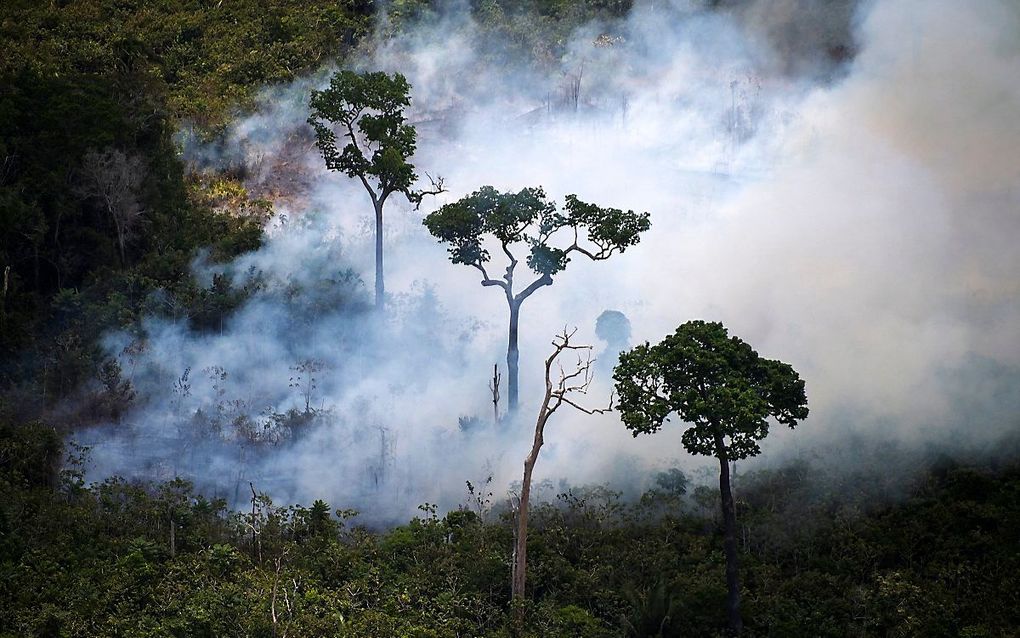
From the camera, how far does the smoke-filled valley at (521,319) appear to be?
2764cm

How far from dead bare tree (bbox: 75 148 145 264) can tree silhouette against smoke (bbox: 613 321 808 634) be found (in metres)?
19.5

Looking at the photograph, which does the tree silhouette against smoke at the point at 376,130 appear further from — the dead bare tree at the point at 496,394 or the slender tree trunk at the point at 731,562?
the slender tree trunk at the point at 731,562

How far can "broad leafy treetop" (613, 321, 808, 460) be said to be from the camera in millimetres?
26609

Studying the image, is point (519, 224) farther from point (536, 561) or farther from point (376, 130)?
point (536, 561)

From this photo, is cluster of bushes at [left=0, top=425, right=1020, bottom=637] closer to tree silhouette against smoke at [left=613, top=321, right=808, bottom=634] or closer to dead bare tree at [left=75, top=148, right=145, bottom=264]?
tree silhouette against smoke at [left=613, top=321, right=808, bottom=634]

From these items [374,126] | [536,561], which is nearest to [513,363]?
[536,561]

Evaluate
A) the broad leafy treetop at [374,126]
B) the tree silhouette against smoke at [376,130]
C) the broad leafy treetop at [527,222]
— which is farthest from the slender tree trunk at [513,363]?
the broad leafy treetop at [374,126]

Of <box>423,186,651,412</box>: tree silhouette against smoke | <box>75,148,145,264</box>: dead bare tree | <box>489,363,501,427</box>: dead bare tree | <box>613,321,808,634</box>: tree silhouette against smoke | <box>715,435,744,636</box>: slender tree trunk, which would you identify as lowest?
<box>715,435,744,636</box>: slender tree trunk

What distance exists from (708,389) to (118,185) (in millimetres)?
21597

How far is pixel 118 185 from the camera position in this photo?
1604 inches

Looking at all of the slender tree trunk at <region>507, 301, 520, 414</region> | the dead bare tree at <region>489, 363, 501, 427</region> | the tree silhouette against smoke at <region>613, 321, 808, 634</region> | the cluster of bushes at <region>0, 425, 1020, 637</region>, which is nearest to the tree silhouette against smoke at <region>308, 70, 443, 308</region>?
the slender tree trunk at <region>507, 301, 520, 414</region>

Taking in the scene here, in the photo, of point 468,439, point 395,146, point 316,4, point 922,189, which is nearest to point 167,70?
point 316,4

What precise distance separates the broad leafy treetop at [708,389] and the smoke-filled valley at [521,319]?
0.33ft

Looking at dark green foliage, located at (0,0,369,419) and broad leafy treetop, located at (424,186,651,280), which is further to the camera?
dark green foliage, located at (0,0,369,419)
